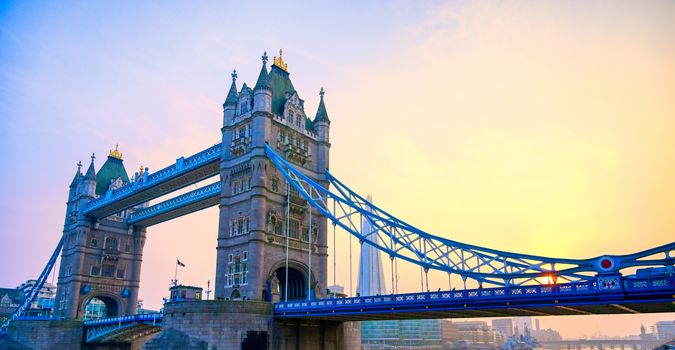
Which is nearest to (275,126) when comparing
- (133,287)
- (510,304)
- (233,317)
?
(233,317)

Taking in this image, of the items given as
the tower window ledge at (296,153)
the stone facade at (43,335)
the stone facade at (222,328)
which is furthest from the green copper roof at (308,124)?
the stone facade at (43,335)

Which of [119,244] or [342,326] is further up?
[119,244]

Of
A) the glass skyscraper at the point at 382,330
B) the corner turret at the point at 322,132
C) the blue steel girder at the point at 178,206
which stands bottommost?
the glass skyscraper at the point at 382,330

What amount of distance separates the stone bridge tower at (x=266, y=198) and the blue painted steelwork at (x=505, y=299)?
9.36 meters

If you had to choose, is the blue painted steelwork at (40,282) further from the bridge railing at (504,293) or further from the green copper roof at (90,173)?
the bridge railing at (504,293)

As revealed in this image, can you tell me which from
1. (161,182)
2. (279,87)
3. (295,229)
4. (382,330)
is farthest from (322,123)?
(382,330)

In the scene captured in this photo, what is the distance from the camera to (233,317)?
4531 cm

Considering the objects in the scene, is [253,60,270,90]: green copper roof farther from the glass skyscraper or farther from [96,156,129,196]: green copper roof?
the glass skyscraper

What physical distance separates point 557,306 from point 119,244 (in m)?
73.6

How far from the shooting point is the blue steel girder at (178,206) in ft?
223

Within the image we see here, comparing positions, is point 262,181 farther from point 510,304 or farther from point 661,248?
point 661,248

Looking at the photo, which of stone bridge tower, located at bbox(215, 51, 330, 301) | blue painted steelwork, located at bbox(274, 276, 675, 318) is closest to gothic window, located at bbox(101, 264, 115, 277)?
stone bridge tower, located at bbox(215, 51, 330, 301)

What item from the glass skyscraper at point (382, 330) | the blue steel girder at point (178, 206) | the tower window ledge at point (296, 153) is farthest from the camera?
the glass skyscraper at point (382, 330)

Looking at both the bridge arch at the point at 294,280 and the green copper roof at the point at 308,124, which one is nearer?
the bridge arch at the point at 294,280
